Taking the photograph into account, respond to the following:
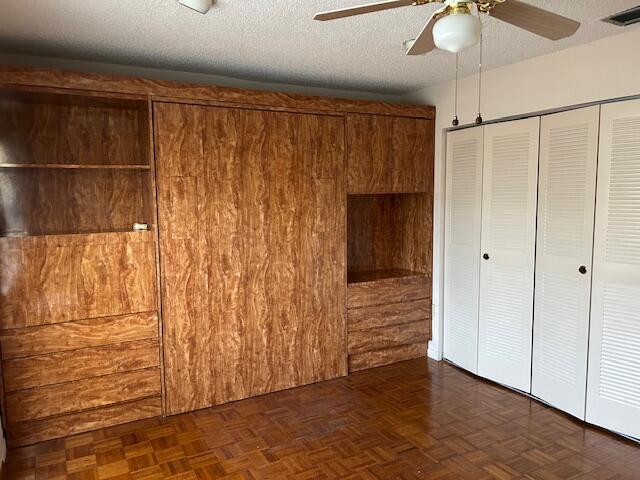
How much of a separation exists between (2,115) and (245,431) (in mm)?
2536

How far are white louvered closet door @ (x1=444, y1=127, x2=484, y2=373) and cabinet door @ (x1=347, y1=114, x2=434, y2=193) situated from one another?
8.5 inches

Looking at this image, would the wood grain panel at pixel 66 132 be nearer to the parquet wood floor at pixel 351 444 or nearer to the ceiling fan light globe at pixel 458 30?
the parquet wood floor at pixel 351 444

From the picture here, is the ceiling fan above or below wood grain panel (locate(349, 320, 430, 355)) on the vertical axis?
above

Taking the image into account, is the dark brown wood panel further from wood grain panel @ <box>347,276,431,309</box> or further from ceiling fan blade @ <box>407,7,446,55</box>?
ceiling fan blade @ <box>407,7,446,55</box>

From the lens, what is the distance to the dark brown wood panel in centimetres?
308

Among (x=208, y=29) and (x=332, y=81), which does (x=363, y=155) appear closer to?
(x=332, y=81)

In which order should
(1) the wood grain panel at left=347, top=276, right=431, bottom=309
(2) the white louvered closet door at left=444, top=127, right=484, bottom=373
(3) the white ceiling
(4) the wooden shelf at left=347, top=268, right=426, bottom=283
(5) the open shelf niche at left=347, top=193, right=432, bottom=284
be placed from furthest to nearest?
(5) the open shelf niche at left=347, top=193, right=432, bottom=284 < (4) the wooden shelf at left=347, top=268, right=426, bottom=283 < (1) the wood grain panel at left=347, top=276, right=431, bottom=309 < (2) the white louvered closet door at left=444, top=127, right=484, bottom=373 < (3) the white ceiling

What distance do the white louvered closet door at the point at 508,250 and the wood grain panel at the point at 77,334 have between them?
8.17 feet

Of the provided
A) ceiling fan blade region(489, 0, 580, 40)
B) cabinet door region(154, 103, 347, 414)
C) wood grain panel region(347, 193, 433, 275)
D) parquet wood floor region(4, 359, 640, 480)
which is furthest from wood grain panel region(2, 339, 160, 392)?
ceiling fan blade region(489, 0, 580, 40)

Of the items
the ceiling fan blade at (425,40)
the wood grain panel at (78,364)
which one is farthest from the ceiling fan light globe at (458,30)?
the wood grain panel at (78,364)

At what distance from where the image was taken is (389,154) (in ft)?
12.8

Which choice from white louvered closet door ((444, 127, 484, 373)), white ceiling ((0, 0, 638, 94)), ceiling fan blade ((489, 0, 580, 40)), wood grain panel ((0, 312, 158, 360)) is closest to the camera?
ceiling fan blade ((489, 0, 580, 40))

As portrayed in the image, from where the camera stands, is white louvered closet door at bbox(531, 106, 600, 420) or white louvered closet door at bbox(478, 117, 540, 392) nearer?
white louvered closet door at bbox(531, 106, 600, 420)

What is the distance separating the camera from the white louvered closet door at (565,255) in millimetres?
2961
